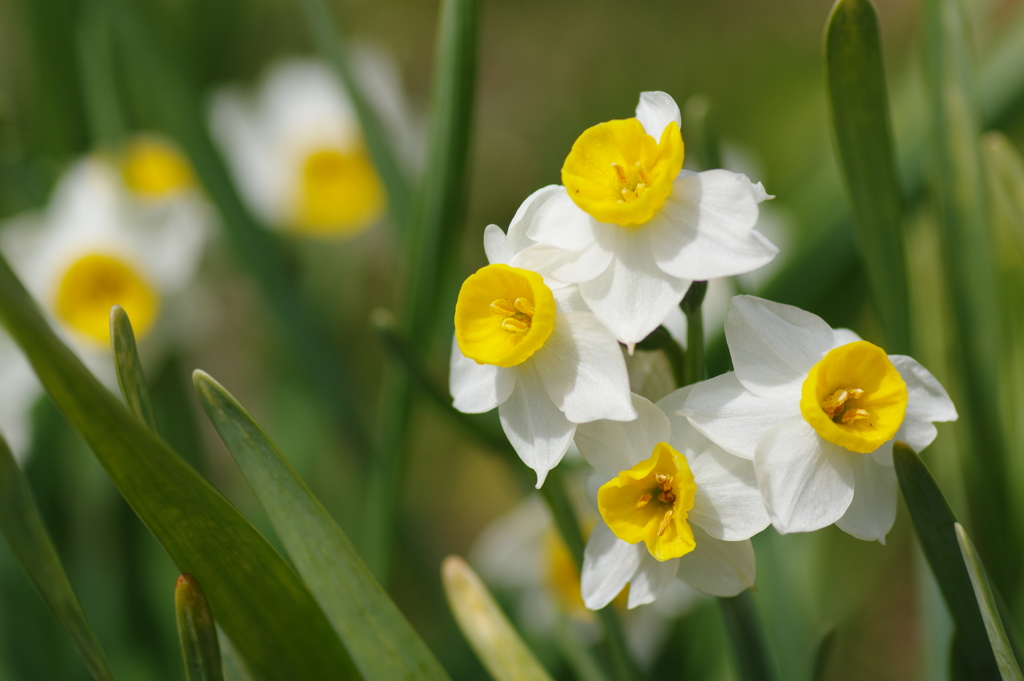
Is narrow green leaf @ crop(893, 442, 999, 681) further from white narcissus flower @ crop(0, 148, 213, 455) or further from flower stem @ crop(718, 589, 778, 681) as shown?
white narcissus flower @ crop(0, 148, 213, 455)

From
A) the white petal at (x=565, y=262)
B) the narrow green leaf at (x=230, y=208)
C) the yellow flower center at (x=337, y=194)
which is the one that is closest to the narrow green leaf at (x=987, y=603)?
the white petal at (x=565, y=262)

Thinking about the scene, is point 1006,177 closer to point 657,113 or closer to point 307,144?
point 657,113

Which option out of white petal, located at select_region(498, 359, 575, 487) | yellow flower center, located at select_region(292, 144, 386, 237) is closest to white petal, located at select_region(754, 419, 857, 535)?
white petal, located at select_region(498, 359, 575, 487)

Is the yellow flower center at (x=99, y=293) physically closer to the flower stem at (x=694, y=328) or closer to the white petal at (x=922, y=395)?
the flower stem at (x=694, y=328)

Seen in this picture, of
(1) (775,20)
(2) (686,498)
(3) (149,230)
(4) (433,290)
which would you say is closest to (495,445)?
(4) (433,290)

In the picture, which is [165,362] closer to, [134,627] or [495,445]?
[134,627]
